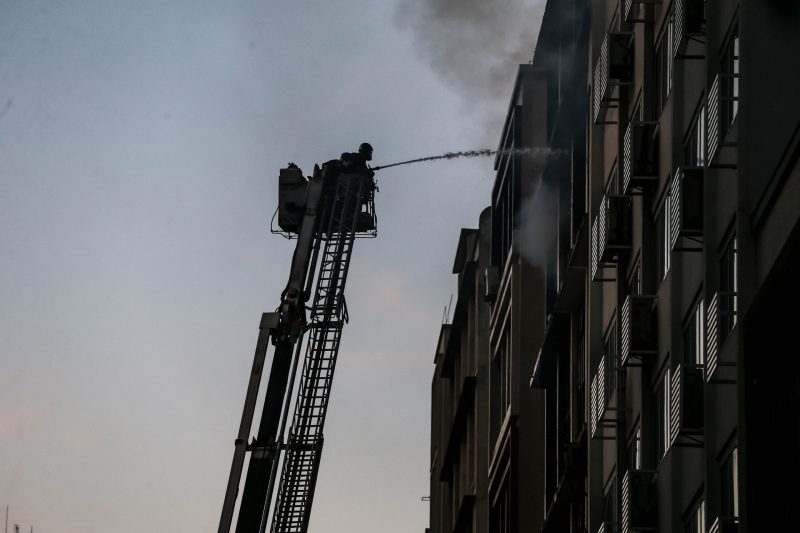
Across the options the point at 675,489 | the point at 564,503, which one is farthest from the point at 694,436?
the point at 564,503

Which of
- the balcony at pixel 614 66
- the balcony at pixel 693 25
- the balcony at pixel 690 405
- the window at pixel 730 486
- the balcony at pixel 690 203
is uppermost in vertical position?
the balcony at pixel 614 66

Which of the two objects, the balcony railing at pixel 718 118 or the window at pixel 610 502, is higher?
the balcony railing at pixel 718 118

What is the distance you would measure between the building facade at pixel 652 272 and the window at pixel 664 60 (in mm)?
93

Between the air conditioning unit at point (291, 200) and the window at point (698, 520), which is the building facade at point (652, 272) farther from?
the air conditioning unit at point (291, 200)

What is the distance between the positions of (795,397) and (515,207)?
108 feet

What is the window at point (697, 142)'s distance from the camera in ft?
110

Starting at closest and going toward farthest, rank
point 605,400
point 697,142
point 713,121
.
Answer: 1. point 713,121
2. point 697,142
3. point 605,400

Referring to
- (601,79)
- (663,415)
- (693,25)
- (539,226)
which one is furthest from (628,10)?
(539,226)

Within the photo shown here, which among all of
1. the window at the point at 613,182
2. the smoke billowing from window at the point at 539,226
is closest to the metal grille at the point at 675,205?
the window at the point at 613,182

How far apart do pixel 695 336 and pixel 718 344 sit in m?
2.95

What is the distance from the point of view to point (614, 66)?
40.8 metres

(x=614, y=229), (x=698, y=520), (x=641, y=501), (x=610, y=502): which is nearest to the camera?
(x=698, y=520)

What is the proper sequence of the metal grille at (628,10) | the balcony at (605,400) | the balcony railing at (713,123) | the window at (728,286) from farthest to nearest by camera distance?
the balcony at (605,400), the metal grille at (628,10), the balcony railing at (713,123), the window at (728,286)

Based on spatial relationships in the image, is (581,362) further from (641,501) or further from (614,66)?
(641,501)
